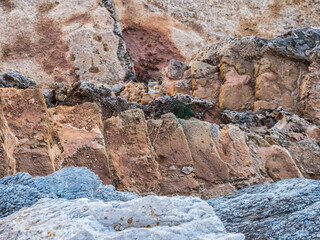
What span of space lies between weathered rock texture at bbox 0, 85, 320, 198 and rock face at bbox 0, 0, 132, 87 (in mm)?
4706

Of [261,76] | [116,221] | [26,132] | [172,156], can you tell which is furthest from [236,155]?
[261,76]

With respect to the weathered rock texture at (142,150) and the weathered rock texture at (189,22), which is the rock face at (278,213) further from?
the weathered rock texture at (189,22)

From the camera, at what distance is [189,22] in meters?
11.0

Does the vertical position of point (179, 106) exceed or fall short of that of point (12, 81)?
it falls short

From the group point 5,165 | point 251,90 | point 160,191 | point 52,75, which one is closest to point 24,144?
point 5,165

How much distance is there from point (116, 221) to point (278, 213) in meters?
0.87

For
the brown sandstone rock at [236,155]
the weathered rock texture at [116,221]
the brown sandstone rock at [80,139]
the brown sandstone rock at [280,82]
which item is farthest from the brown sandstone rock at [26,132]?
the brown sandstone rock at [280,82]

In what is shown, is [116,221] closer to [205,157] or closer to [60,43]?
[205,157]

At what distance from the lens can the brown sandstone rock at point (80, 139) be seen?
2.89 meters

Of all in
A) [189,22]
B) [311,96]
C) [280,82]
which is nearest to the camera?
[311,96]

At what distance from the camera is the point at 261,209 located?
6.41 ft

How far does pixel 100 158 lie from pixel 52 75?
628cm

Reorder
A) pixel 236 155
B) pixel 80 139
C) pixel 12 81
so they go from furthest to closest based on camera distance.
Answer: pixel 12 81
pixel 236 155
pixel 80 139

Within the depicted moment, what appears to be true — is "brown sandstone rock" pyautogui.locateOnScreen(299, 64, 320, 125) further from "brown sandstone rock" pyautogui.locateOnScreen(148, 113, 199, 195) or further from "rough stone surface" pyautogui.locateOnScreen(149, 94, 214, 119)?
"brown sandstone rock" pyautogui.locateOnScreen(148, 113, 199, 195)
